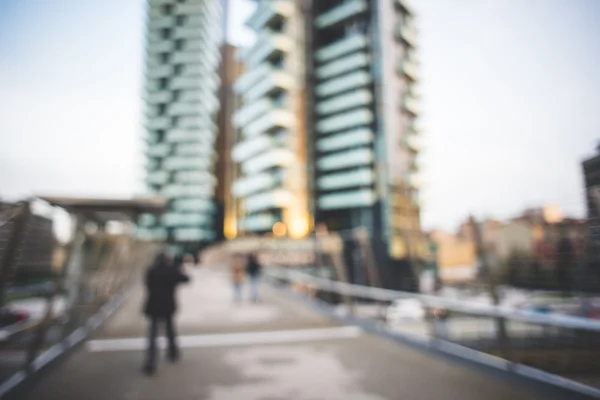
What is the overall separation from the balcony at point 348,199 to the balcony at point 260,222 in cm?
866

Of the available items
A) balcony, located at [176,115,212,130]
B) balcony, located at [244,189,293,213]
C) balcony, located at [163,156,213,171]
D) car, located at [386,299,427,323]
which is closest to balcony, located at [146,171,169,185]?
balcony, located at [163,156,213,171]

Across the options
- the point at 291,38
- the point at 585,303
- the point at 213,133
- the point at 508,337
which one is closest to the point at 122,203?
the point at 508,337

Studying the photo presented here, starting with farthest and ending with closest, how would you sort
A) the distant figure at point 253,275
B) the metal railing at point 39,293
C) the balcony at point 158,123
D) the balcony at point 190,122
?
the balcony at point 158,123 → the balcony at point 190,122 → the distant figure at point 253,275 → the metal railing at point 39,293

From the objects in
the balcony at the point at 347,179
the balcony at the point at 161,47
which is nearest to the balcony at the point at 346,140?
the balcony at the point at 347,179

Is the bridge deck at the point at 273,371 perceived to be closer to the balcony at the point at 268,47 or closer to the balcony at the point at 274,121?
the balcony at the point at 274,121

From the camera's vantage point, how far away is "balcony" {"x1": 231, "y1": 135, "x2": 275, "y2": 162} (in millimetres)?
62750

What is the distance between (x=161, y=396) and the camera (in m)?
3.86

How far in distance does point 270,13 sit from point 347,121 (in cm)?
2180

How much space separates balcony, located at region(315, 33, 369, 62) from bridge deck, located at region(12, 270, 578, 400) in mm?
61156

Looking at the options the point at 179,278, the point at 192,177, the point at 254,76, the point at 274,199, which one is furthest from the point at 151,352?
the point at 192,177

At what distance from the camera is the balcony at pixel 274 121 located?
60312 mm

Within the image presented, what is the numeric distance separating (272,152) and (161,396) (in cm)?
5720

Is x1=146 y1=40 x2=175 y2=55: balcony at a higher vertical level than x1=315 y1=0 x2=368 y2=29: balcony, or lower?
higher

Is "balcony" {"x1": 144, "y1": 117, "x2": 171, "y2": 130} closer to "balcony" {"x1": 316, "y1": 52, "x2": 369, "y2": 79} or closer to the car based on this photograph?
"balcony" {"x1": 316, "y1": 52, "x2": 369, "y2": 79}
